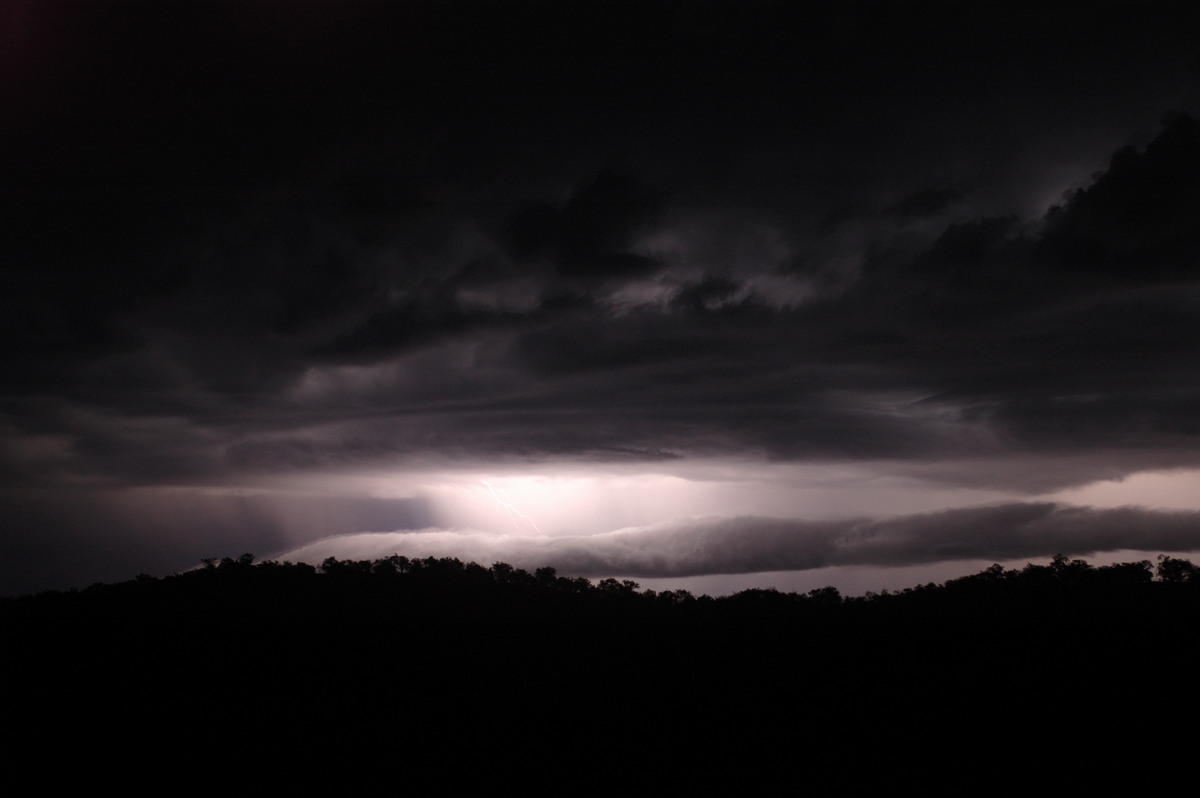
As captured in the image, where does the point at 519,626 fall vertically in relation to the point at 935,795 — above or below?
above

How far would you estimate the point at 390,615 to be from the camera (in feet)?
336

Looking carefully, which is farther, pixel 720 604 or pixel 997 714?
pixel 720 604

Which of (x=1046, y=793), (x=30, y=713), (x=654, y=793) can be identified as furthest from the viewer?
(x=30, y=713)

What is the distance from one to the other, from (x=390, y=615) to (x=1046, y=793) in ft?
260

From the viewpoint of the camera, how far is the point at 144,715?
67.4 meters

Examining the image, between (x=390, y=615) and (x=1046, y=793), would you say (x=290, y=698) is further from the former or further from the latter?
(x=1046, y=793)

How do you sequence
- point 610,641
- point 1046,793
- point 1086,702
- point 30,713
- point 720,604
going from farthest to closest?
point 720,604 < point 610,641 < point 30,713 < point 1086,702 < point 1046,793

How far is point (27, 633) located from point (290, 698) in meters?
33.0

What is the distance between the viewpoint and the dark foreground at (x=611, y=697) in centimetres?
5747

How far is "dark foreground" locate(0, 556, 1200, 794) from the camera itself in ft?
189

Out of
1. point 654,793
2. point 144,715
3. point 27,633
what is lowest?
point 654,793

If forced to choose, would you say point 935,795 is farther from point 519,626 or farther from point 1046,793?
point 519,626

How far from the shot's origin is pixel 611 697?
72250 mm

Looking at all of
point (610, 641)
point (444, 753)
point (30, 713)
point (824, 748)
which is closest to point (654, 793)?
point (824, 748)
